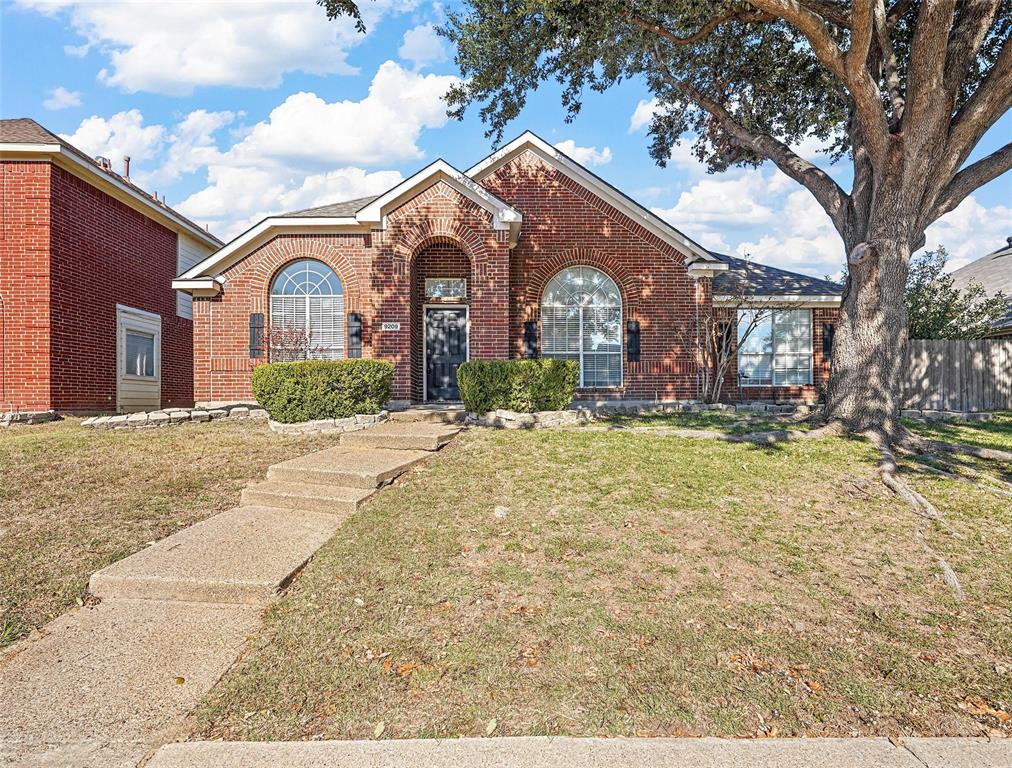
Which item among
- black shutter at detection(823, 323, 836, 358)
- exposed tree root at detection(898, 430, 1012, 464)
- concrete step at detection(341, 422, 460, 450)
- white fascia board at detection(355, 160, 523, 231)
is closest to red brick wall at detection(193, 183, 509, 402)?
white fascia board at detection(355, 160, 523, 231)

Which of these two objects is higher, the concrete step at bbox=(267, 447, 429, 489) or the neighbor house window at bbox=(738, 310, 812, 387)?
the neighbor house window at bbox=(738, 310, 812, 387)

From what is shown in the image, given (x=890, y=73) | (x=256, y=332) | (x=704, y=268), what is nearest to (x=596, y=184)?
(x=704, y=268)

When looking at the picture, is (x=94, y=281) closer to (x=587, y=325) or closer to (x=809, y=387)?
(x=587, y=325)

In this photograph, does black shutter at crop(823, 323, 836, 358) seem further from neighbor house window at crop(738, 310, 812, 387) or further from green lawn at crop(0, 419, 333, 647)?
green lawn at crop(0, 419, 333, 647)

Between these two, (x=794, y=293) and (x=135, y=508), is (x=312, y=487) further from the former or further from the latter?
(x=794, y=293)

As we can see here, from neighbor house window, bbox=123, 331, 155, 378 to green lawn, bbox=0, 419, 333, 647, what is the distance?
4943 mm

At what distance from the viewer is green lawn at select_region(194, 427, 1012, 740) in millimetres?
Answer: 2877

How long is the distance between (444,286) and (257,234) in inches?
166

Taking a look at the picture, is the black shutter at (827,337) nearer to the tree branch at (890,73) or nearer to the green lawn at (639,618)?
the tree branch at (890,73)

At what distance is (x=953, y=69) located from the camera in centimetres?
815

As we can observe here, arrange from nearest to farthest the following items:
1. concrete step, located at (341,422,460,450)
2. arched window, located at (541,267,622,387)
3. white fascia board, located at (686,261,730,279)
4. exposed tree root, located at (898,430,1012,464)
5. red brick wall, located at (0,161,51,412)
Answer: exposed tree root, located at (898,430,1012,464), concrete step, located at (341,422,460,450), red brick wall, located at (0,161,51,412), white fascia board, located at (686,261,730,279), arched window, located at (541,267,622,387)

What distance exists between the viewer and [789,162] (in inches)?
393

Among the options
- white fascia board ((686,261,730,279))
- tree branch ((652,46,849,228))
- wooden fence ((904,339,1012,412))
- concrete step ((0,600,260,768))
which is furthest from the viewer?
white fascia board ((686,261,730,279))

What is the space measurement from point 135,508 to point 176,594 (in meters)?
2.19
